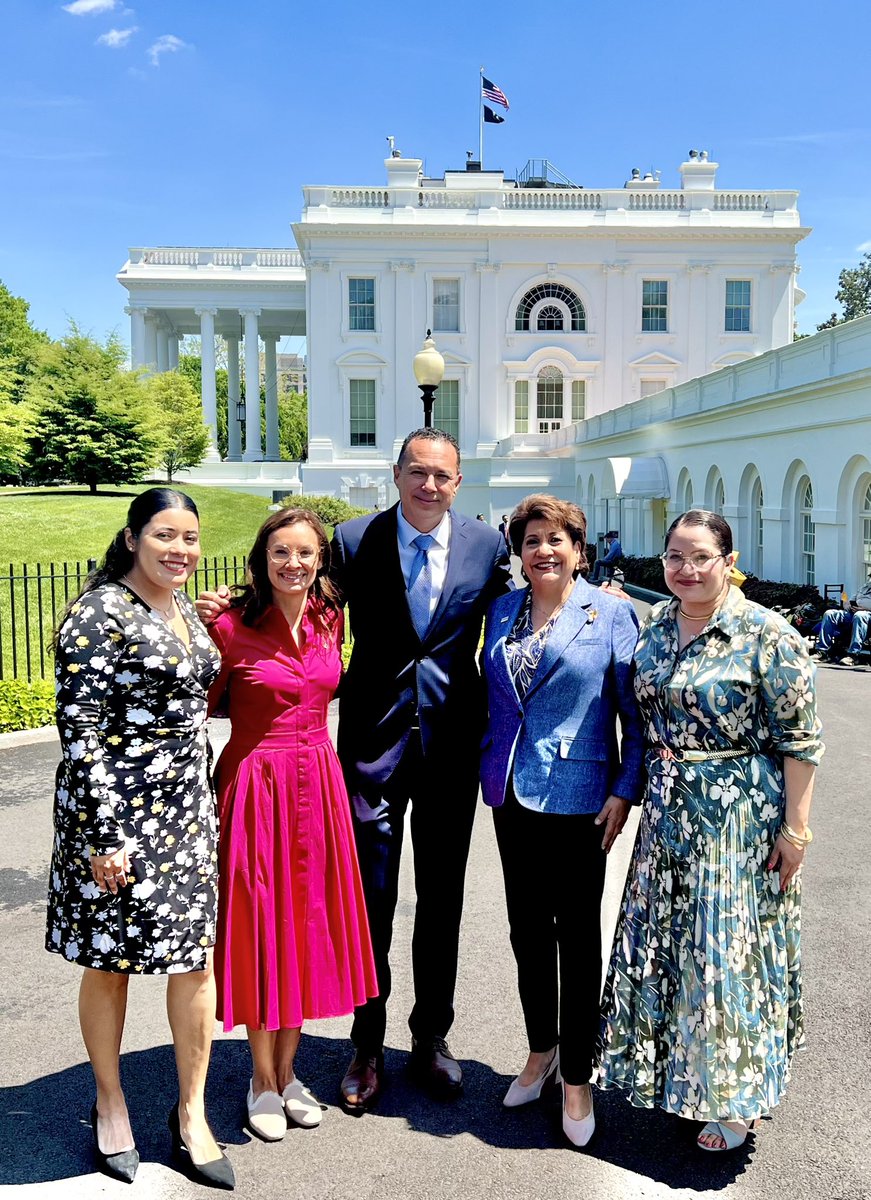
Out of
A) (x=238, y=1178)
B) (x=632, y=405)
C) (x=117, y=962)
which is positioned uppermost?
(x=632, y=405)

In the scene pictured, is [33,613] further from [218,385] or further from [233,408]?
[218,385]

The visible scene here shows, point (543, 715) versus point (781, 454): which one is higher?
point (781, 454)

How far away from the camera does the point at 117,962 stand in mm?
3154

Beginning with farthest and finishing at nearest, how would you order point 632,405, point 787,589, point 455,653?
1. point 632,405
2. point 787,589
3. point 455,653

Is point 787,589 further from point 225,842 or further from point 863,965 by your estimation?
point 225,842

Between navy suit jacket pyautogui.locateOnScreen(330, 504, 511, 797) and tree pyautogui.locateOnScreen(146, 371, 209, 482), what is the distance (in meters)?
32.6

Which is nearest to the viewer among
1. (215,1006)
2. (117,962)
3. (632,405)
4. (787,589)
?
(117,962)

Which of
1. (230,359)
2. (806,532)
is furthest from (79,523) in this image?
(230,359)

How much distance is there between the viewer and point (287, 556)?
3535mm

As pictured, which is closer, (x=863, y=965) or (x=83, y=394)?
(x=863, y=965)

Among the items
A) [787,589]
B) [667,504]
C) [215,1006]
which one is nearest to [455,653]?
[215,1006]

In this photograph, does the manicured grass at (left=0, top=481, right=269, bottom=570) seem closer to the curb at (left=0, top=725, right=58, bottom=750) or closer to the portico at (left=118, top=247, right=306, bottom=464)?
the curb at (left=0, top=725, right=58, bottom=750)

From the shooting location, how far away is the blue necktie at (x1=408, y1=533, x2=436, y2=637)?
3.85 m

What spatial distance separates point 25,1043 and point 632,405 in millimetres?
28475
